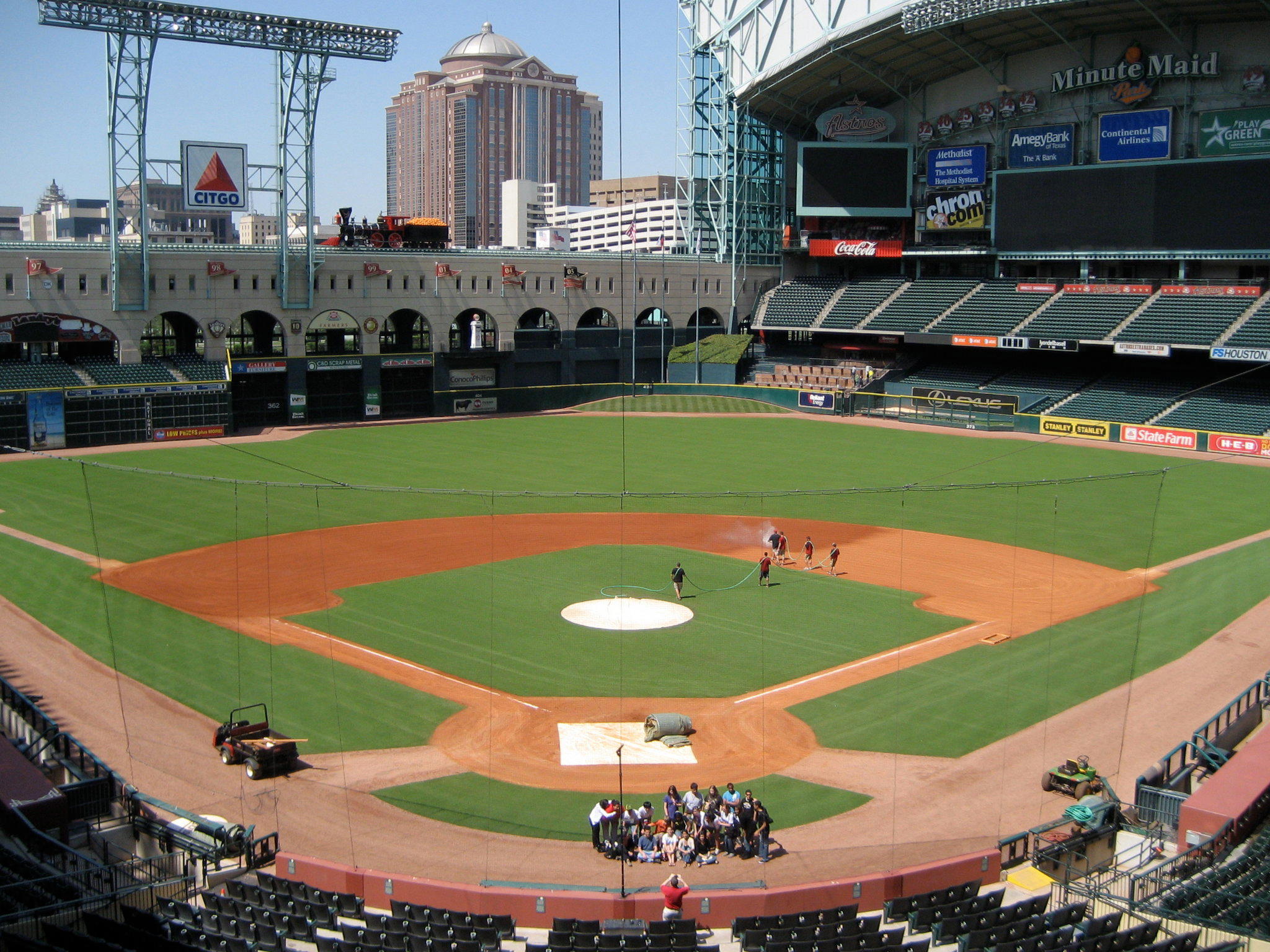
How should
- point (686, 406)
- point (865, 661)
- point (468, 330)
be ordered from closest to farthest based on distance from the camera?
point (865, 661), point (686, 406), point (468, 330)

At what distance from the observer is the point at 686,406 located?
3002 inches

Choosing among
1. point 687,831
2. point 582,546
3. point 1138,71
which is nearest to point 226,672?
point 687,831

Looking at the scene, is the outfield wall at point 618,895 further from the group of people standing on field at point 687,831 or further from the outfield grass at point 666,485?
the outfield grass at point 666,485

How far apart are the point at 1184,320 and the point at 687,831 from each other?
54155 millimetres

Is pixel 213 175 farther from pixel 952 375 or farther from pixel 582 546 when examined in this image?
pixel 952 375

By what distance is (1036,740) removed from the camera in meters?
Result: 21.9

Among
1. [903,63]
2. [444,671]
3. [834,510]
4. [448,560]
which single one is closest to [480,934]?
[444,671]

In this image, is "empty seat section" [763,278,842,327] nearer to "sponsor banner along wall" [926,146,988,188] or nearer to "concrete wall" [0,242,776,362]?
"concrete wall" [0,242,776,362]

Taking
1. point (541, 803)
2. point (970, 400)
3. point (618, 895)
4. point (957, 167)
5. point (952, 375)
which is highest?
point (957, 167)

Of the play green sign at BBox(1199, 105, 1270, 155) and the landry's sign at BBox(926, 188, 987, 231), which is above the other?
the play green sign at BBox(1199, 105, 1270, 155)

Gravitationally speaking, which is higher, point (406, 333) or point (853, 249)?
point (853, 249)

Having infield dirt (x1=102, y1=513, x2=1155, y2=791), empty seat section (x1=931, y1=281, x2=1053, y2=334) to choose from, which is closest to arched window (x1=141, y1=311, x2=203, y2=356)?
infield dirt (x1=102, y1=513, x2=1155, y2=791)

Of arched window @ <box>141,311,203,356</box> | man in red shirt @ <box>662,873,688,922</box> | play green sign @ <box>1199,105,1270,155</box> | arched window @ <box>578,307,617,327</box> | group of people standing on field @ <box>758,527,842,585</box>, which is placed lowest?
man in red shirt @ <box>662,873,688,922</box>

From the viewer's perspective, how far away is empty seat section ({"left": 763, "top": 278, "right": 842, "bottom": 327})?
82188 mm
